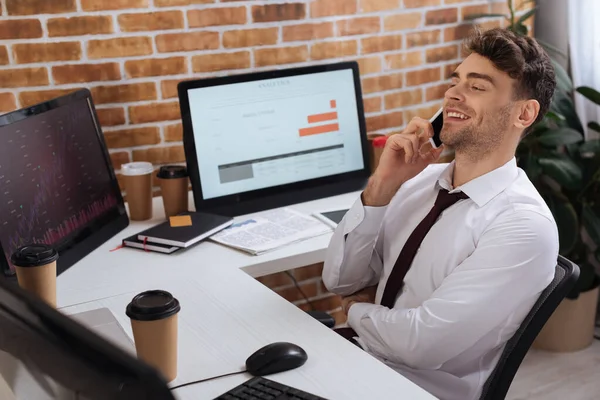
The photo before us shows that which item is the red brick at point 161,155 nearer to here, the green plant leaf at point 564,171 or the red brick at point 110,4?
the red brick at point 110,4

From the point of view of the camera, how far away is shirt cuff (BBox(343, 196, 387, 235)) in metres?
1.97

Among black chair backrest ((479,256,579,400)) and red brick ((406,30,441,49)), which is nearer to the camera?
black chair backrest ((479,256,579,400))

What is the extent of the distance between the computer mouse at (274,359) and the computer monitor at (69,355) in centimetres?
59

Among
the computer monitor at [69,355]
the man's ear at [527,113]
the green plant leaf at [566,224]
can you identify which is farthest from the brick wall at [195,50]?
the computer monitor at [69,355]

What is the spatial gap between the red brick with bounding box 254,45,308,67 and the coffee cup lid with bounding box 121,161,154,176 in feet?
2.00

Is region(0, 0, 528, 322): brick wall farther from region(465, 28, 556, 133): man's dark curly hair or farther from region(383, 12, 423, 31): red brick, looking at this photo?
region(465, 28, 556, 133): man's dark curly hair

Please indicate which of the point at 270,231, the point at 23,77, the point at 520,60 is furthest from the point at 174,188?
the point at 520,60

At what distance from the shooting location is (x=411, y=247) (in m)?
1.89

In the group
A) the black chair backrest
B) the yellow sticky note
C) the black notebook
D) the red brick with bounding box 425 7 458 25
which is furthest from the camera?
the red brick with bounding box 425 7 458 25

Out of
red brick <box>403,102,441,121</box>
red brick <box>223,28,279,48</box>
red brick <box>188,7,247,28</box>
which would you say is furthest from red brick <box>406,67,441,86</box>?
Result: red brick <box>188,7,247,28</box>

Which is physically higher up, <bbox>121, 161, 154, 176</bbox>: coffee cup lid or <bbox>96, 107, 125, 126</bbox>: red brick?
<bbox>96, 107, 125, 126</bbox>: red brick

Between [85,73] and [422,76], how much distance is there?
53.3 inches

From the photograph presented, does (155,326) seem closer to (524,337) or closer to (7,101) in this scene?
(524,337)

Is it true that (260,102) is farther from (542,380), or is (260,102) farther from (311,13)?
(542,380)
